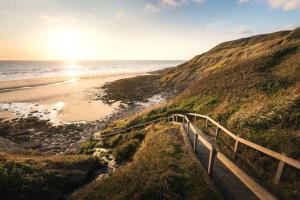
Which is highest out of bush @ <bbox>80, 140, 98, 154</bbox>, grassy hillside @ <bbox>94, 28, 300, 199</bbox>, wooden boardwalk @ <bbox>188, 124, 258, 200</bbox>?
grassy hillside @ <bbox>94, 28, 300, 199</bbox>

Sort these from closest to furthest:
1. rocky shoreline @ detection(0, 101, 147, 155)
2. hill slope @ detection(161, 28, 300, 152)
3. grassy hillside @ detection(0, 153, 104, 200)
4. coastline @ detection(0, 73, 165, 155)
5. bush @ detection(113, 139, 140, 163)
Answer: grassy hillside @ detection(0, 153, 104, 200)
hill slope @ detection(161, 28, 300, 152)
bush @ detection(113, 139, 140, 163)
rocky shoreline @ detection(0, 101, 147, 155)
coastline @ detection(0, 73, 165, 155)

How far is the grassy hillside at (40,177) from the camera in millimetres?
6703

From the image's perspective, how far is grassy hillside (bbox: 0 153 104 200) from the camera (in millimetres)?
6703

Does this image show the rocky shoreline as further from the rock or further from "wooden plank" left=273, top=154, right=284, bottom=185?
"wooden plank" left=273, top=154, right=284, bottom=185

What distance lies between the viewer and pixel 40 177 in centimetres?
752

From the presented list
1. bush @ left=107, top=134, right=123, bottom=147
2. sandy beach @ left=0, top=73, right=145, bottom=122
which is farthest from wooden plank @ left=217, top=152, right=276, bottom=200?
sandy beach @ left=0, top=73, right=145, bottom=122

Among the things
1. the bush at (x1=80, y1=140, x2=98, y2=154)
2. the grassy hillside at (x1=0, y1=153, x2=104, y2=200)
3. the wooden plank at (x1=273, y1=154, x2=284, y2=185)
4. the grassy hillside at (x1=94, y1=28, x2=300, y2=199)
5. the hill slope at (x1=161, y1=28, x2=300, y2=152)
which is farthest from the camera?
the bush at (x1=80, y1=140, x2=98, y2=154)

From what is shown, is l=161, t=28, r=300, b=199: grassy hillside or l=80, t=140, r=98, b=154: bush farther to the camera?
l=80, t=140, r=98, b=154: bush

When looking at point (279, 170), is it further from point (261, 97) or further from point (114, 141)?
point (114, 141)

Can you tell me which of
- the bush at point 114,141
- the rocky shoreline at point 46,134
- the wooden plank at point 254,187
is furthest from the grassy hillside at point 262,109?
the rocky shoreline at point 46,134

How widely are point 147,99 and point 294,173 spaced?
94.9ft

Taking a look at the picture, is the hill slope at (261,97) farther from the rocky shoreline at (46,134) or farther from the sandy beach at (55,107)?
the sandy beach at (55,107)

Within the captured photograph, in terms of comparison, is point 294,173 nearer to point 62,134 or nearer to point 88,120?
point 62,134

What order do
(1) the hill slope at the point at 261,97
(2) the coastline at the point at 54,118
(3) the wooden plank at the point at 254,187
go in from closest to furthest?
(3) the wooden plank at the point at 254,187 < (1) the hill slope at the point at 261,97 < (2) the coastline at the point at 54,118
